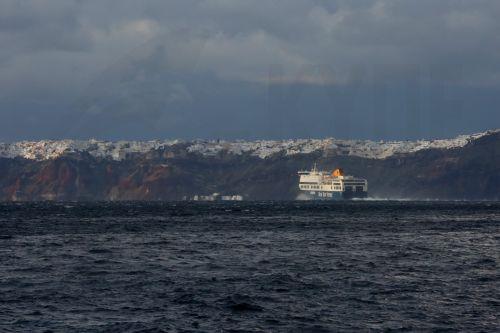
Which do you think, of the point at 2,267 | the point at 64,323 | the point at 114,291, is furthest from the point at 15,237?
the point at 64,323

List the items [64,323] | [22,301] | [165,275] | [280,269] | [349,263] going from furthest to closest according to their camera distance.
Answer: [349,263], [280,269], [165,275], [22,301], [64,323]

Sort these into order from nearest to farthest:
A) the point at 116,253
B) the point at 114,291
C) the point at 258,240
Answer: the point at 114,291 → the point at 116,253 → the point at 258,240

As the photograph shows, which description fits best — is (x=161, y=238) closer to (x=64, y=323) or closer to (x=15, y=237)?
(x=15, y=237)

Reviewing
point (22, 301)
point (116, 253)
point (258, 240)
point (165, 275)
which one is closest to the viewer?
point (22, 301)

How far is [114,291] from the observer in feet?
149

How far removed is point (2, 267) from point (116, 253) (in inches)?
515

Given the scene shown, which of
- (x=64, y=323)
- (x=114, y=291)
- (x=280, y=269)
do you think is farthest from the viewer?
(x=280, y=269)

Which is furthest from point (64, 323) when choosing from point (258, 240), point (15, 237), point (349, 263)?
point (15, 237)

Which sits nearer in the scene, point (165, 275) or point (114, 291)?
point (114, 291)

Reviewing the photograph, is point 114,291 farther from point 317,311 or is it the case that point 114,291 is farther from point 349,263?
point 349,263

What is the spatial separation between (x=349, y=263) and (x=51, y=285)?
22274mm

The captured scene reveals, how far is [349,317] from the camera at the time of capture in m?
37.9

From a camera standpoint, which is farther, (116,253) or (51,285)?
(116,253)

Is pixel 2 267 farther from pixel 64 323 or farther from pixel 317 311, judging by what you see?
pixel 317 311
